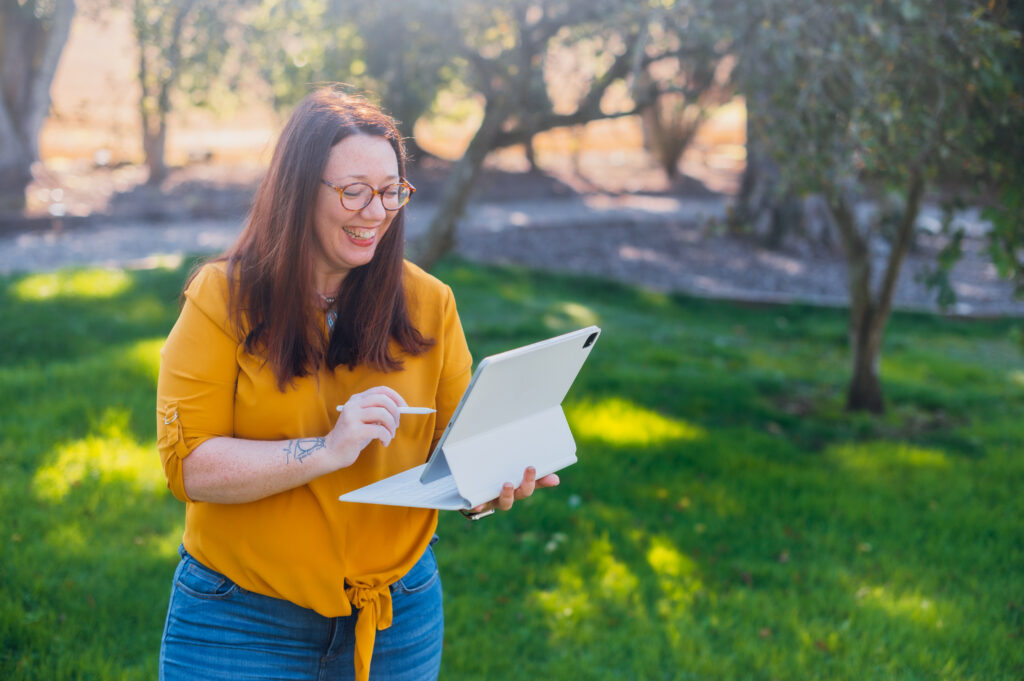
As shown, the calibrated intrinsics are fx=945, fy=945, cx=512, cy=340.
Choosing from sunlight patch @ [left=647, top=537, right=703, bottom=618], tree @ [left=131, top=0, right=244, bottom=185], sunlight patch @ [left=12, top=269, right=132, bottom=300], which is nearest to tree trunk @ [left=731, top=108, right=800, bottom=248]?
tree @ [left=131, top=0, right=244, bottom=185]

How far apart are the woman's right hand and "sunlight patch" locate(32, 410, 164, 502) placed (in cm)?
323

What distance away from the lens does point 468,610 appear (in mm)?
3865

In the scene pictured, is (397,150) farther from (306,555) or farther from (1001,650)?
(1001,650)

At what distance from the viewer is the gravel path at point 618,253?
36.2ft

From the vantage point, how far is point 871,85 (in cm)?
441

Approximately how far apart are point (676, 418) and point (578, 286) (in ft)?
16.3

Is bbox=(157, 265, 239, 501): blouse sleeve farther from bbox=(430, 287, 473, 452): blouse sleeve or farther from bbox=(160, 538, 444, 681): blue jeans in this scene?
bbox=(430, 287, 473, 452): blouse sleeve

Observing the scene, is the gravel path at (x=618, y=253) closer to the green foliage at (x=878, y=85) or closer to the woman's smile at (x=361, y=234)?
the green foliage at (x=878, y=85)

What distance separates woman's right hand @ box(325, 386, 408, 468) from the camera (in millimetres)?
1744

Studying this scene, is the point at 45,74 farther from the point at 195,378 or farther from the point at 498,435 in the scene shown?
the point at 498,435

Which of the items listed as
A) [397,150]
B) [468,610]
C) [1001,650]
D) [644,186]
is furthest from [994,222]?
[644,186]

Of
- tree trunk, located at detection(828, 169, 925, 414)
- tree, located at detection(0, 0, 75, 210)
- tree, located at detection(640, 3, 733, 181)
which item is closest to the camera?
tree, located at detection(640, 3, 733, 181)

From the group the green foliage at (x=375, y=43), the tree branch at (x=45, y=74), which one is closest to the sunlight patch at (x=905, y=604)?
the green foliage at (x=375, y=43)

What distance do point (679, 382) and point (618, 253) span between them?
678cm
